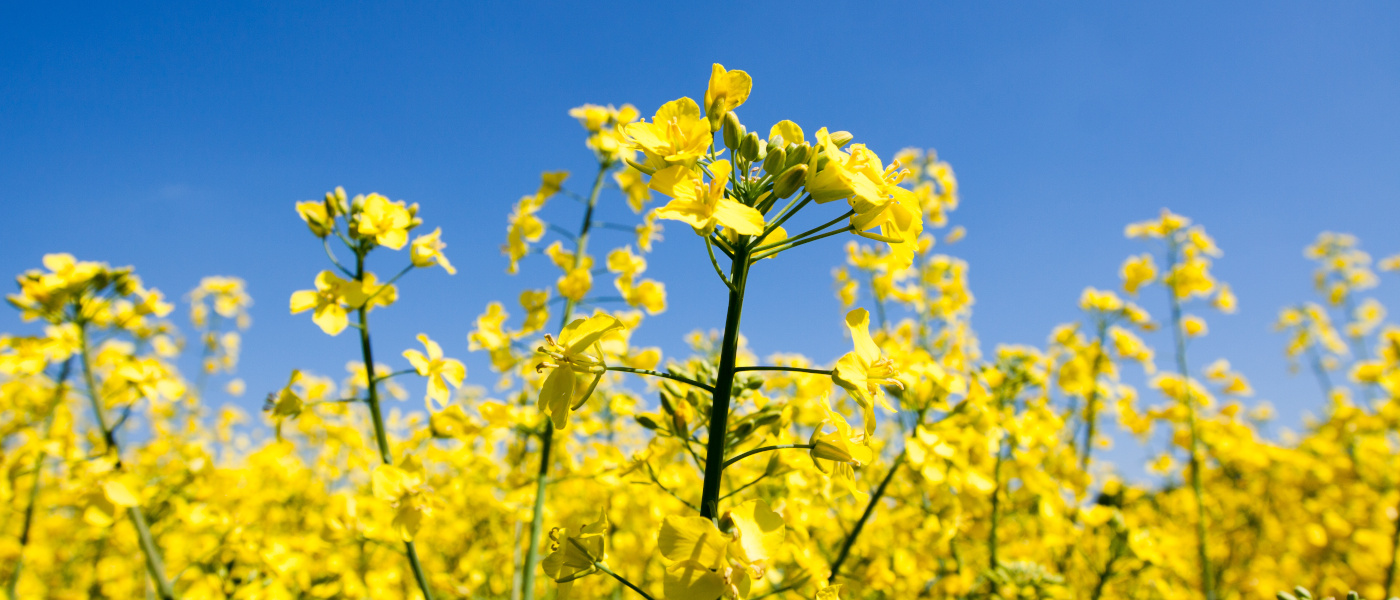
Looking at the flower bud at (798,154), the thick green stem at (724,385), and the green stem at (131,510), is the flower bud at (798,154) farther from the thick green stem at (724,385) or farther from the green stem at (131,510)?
the green stem at (131,510)

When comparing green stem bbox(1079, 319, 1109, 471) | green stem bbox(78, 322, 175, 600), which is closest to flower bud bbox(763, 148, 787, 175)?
green stem bbox(78, 322, 175, 600)

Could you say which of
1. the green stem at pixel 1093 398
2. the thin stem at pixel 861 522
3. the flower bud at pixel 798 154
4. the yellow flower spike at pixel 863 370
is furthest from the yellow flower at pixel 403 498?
the green stem at pixel 1093 398

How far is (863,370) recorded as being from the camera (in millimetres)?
1384

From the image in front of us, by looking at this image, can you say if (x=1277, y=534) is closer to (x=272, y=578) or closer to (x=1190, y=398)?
(x=1190, y=398)

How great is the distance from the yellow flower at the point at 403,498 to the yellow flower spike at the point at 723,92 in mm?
1645

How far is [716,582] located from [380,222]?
1.87 m

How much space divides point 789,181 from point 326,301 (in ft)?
5.84

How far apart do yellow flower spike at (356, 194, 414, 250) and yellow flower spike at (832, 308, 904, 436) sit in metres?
1.76

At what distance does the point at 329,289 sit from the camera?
2.19 metres

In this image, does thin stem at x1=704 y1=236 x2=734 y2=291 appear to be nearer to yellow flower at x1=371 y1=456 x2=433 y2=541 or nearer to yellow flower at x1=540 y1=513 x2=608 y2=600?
yellow flower at x1=540 y1=513 x2=608 y2=600

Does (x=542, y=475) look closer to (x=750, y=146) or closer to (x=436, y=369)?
(x=436, y=369)

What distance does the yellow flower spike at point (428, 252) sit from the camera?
2344mm

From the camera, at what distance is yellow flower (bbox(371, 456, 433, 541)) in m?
2.13

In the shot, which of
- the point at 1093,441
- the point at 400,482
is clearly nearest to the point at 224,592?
the point at 400,482
